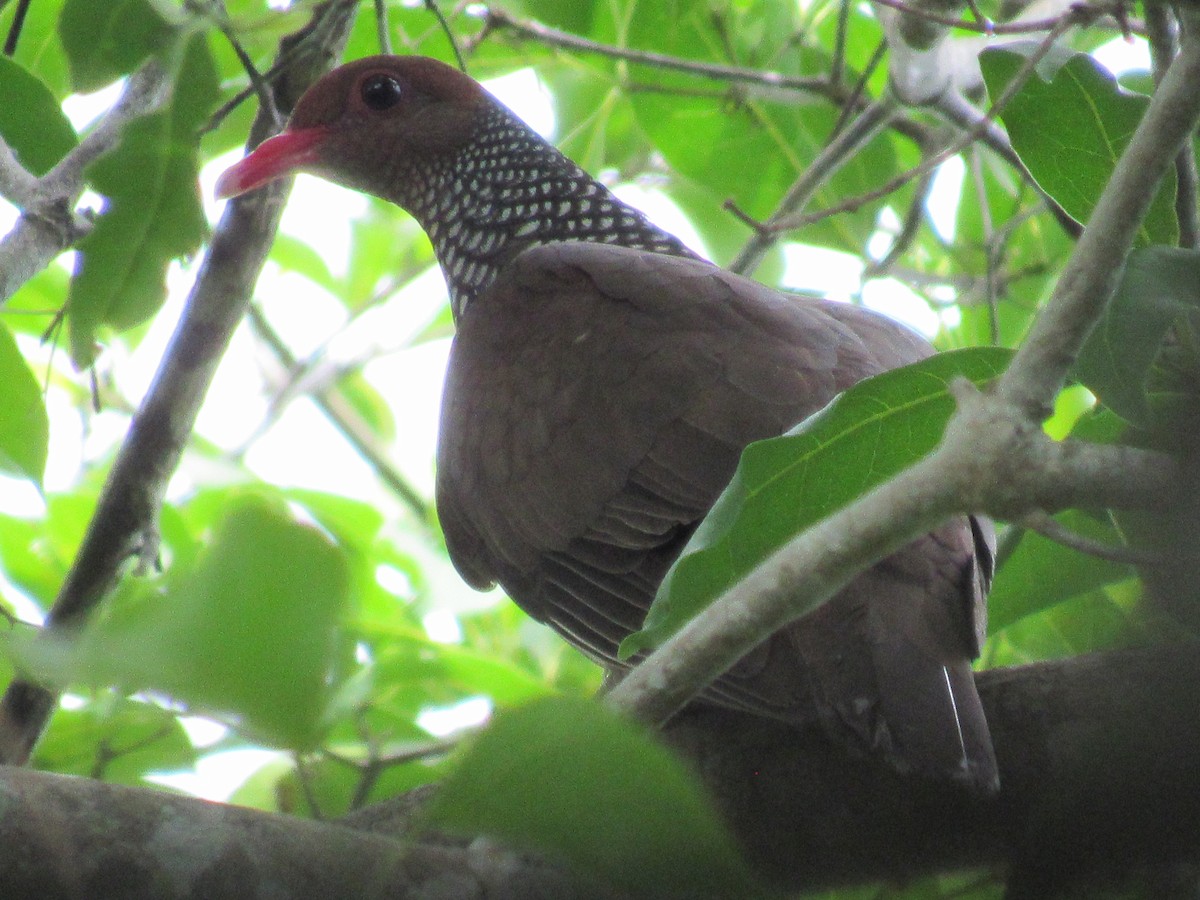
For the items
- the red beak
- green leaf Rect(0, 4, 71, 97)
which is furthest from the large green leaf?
green leaf Rect(0, 4, 71, 97)

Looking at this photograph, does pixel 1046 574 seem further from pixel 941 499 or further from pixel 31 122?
pixel 31 122

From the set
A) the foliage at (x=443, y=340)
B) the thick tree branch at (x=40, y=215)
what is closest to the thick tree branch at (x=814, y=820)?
the foliage at (x=443, y=340)

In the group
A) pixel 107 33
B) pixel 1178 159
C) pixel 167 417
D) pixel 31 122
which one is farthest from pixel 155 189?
pixel 1178 159

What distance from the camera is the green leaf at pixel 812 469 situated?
1743mm

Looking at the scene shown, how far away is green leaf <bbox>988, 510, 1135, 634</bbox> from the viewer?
2.34 metres

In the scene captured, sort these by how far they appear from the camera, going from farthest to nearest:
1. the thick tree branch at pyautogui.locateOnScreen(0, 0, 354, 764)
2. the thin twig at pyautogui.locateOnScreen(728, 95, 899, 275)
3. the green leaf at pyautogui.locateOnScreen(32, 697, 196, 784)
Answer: the thin twig at pyautogui.locateOnScreen(728, 95, 899, 275), the thick tree branch at pyautogui.locateOnScreen(0, 0, 354, 764), the green leaf at pyautogui.locateOnScreen(32, 697, 196, 784)

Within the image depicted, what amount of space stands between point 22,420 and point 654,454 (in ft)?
3.81

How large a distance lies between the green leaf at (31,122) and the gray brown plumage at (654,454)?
→ 0.86 metres

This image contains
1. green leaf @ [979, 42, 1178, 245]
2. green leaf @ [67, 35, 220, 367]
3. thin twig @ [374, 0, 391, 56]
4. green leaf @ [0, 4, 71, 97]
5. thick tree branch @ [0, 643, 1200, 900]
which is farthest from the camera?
thin twig @ [374, 0, 391, 56]

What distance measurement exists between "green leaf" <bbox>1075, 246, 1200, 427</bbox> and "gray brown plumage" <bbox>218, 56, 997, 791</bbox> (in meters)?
0.54

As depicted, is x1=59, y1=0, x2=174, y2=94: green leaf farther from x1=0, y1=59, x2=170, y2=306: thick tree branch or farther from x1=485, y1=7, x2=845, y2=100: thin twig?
x1=485, y1=7, x2=845, y2=100: thin twig

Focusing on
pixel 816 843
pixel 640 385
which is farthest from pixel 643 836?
pixel 640 385

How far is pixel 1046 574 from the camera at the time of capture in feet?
7.84

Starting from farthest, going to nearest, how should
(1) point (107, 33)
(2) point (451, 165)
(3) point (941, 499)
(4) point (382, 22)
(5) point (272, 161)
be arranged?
(2) point (451, 165)
(5) point (272, 161)
(4) point (382, 22)
(1) point (107, 33)
(3) point (941, 499)
